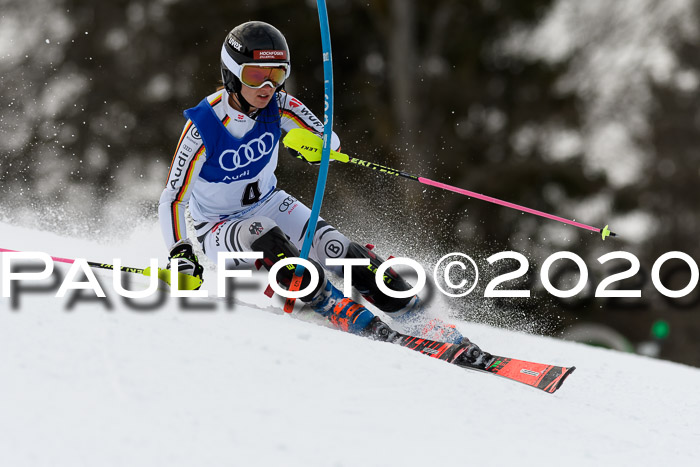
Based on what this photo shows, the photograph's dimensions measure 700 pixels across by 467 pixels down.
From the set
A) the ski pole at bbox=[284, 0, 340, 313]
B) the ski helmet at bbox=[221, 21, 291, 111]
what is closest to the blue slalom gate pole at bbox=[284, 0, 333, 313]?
the ski pole at bbox=[284, 0, 340, 313]

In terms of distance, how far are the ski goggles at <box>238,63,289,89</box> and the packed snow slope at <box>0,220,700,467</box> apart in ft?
3.69

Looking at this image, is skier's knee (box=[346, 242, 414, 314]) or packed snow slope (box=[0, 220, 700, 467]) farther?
skier's knee (box=[346, 242, 414, 314])

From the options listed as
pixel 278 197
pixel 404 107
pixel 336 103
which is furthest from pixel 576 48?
pixel 278 197

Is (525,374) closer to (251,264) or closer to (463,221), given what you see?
(251,264)

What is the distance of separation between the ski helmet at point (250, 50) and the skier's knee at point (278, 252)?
678mm

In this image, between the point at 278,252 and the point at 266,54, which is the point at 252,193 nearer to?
the point at 278,252

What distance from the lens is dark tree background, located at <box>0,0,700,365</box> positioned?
49.3ft

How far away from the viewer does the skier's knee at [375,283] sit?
4246 millimetres

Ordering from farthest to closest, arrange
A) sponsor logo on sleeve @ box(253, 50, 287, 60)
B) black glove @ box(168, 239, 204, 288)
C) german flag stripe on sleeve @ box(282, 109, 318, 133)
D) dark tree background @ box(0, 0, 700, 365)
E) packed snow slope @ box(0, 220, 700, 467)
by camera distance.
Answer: dark tree background @ box(0, 0, 700, 365) < german flag stripe on sleeve @ box(282, 109, 318, 133) < sponsor logo on sleeve @ box(253, 50, 287, 60) < black glove @ box(168, 239, 204, 288) < packed snow slope @ box(0, 220, 700, 467)

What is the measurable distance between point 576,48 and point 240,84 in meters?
13.7

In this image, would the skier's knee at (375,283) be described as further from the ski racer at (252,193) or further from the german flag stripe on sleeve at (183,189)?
the german flag stripe on sleeve at (183,189)

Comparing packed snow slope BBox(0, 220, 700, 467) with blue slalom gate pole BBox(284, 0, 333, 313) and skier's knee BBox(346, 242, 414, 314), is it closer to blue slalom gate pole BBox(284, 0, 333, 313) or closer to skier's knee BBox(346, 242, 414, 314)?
blue slalom gate pole BBox(284, 0, 333, 313)

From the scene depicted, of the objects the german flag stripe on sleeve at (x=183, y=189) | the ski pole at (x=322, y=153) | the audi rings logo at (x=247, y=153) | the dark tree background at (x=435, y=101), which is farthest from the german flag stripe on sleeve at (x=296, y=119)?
the dark tree background at (x=435, y=101)

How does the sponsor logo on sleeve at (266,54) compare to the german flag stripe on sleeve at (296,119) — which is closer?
the sponsor logo on sleeve at (266,54)
